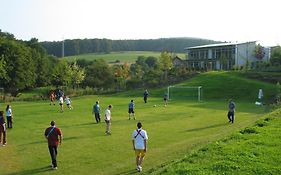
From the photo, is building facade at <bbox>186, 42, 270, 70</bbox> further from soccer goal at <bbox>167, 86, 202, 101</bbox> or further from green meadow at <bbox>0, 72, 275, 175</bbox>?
green meadow at <bbox>0, 72, 275, 175</bbox>

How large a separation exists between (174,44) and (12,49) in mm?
121456

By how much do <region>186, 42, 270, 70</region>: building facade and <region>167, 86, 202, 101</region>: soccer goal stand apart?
2521 cm

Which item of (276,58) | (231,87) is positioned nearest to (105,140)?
(231,87)

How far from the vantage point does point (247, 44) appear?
91125 millimetres

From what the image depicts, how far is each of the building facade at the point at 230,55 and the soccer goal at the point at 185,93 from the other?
82.7 ft

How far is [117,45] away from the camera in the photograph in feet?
629

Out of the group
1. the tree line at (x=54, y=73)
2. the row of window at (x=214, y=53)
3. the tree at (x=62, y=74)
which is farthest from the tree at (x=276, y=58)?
the tree at (x=62, y=74)

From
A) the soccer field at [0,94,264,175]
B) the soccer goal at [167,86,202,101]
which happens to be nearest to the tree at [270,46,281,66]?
the soccer goal at [167,86,202,101]

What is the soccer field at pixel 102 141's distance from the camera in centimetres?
1655

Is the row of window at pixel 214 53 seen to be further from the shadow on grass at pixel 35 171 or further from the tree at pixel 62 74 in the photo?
the shadow on grass at pixel 35 171

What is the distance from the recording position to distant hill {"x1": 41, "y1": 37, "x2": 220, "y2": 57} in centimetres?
17075

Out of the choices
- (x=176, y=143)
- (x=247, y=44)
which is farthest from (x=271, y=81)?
(x=176, y=143)

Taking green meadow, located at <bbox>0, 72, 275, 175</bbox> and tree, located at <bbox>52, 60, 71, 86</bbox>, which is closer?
green meadow, located at <bbox>0, 72, 275, 175</bbox>

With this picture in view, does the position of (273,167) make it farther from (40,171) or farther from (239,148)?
(40,171)
